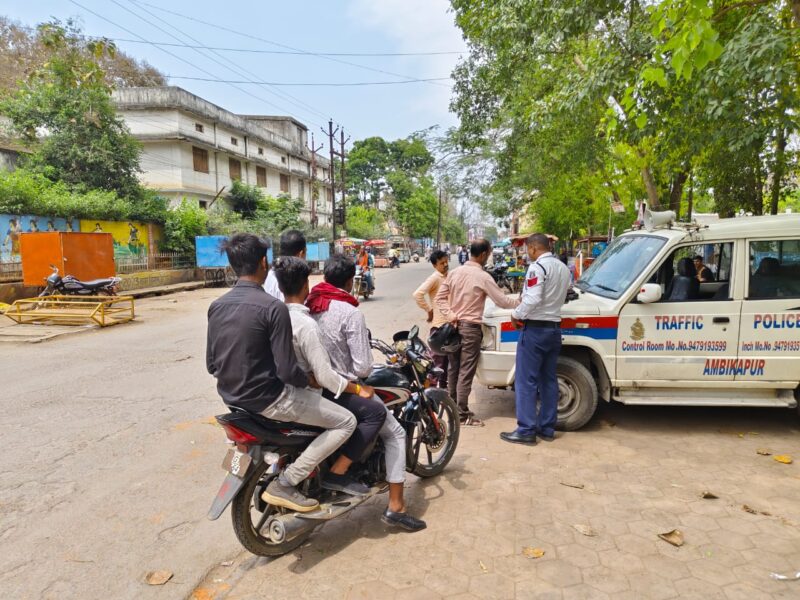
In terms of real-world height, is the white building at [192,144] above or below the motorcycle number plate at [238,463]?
above

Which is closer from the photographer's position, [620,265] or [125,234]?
[620,265]

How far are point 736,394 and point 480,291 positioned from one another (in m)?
2.48

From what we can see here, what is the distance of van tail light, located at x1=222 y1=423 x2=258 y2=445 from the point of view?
8.84 feet

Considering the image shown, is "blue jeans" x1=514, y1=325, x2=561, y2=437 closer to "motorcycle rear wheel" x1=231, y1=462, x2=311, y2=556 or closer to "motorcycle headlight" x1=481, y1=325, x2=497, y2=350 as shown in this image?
"motorcycle headlight" x1=481, y1=325, x2=497, y2=350

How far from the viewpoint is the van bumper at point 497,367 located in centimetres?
493

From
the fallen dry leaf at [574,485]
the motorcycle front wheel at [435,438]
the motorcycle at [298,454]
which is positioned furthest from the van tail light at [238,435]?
the fallen dry leaf at [574,485]

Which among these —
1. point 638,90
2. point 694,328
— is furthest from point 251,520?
point 638,90

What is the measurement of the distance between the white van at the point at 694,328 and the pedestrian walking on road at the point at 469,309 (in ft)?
1.32

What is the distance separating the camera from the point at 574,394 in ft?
15.9

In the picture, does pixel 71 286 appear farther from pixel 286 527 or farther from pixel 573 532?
pixel 573 532

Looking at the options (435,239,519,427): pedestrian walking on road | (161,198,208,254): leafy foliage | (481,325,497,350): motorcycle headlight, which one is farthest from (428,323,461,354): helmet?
(161,198,208,254): leafy foliage

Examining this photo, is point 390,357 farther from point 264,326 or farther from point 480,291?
point 480,291

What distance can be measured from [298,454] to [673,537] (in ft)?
7.48

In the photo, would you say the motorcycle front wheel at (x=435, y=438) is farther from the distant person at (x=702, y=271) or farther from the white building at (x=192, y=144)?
the white building at (x=192, y=144)
